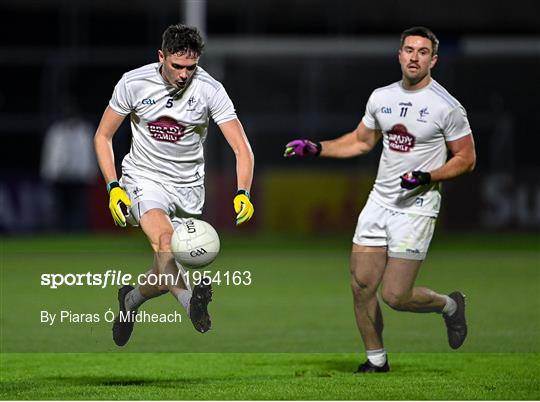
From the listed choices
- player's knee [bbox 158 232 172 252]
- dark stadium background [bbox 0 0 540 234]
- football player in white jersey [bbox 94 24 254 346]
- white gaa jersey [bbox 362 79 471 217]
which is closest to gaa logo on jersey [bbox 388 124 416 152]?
white gaa jersey [bbox 362 79 471 217]

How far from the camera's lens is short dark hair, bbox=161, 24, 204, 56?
8594 mm

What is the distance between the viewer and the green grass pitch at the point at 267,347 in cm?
909

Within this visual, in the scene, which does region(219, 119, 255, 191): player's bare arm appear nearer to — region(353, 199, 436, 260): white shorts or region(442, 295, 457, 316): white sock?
A: region(353, 199, 436, 260): white shorts

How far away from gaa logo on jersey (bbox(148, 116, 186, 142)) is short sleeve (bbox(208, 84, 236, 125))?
229mm

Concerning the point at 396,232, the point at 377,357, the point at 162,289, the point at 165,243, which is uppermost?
the point at 165,243

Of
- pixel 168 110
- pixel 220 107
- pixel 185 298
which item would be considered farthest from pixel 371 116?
pixel 185 298

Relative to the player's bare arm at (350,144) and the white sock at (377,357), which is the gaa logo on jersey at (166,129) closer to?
→ the player's bare arm at (350,144)

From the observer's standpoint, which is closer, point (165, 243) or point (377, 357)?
point (165, 243)

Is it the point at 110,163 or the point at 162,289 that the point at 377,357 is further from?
the point at 110,163

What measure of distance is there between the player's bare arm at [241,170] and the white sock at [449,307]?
1.91 m

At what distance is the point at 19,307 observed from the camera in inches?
513

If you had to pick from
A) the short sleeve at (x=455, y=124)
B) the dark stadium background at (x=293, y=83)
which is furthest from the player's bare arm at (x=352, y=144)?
the dark stadium background at (x=293, y=83)

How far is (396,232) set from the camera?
970 centimetres

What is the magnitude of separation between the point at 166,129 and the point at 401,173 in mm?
1691
